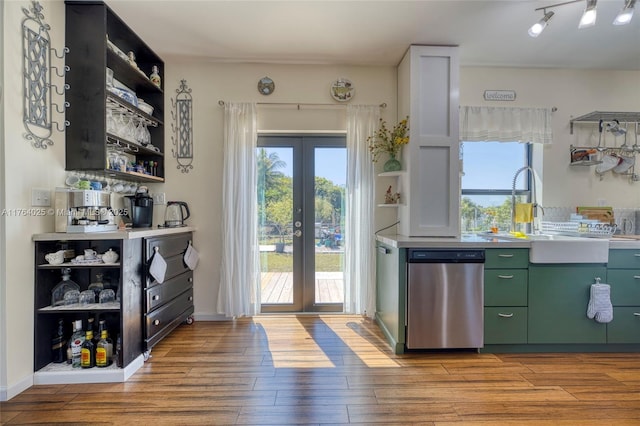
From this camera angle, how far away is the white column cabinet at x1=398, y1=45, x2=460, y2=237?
2771 mm

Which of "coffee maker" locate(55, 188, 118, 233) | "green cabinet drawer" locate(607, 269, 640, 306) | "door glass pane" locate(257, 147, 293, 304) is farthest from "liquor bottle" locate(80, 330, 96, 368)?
"green cabinet drawer" locate(607, 269, 640, 306)

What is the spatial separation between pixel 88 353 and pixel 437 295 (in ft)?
8.44

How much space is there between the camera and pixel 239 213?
310cm

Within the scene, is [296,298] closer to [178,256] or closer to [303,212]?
[303,212]

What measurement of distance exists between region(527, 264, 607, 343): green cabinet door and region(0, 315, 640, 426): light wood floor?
0.55 feet

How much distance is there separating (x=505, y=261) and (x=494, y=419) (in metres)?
1.20

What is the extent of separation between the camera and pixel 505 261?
2428 millimetres

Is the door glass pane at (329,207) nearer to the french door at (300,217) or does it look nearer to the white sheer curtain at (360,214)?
the french door at (300,217)

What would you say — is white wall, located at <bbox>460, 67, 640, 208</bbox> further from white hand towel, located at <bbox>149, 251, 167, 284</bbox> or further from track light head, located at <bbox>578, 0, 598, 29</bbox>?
white hand towel, located at <bbox>149, 251, 167, 284</bbox>

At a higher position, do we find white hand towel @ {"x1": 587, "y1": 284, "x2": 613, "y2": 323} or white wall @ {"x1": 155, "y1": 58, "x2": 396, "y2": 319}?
white wall @ {"x1": 155, "y1": 58, "x2": 396, "y2": 319}

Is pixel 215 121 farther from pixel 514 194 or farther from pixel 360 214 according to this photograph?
pixel 514 194

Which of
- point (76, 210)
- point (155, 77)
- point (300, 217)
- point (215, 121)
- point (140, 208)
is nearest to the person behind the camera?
point (76, 210)

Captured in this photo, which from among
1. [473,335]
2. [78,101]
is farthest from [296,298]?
[78,101]

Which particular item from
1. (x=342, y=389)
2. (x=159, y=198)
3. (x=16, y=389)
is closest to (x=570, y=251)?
(x=342, y=389)
